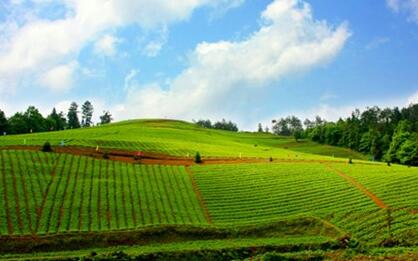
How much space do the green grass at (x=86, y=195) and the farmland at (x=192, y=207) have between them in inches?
3.5

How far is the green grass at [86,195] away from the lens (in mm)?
36438

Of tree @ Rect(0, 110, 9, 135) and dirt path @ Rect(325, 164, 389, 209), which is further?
tree @ Rect(0, 110, 9, 135)

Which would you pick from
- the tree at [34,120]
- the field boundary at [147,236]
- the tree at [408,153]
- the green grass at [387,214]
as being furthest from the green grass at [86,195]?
the tree at [34,120]

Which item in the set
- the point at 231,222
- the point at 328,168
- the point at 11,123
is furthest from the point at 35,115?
the point at 231,222

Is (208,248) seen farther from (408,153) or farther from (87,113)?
(87,113)

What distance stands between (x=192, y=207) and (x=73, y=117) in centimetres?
14375

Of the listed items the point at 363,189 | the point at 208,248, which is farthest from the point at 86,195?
the point at 363,189

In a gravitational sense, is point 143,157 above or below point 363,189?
above

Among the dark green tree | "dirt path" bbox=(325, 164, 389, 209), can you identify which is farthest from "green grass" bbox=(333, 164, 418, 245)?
the dark green tree

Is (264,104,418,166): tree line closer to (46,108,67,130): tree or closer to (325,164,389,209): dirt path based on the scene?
(325,164,389,209): dirt path

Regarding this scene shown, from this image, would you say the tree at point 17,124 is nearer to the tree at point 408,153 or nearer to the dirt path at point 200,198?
the dirt path at point 200,198

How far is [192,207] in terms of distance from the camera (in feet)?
140

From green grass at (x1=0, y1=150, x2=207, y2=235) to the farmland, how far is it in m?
0.09

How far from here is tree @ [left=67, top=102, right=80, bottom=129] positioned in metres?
175
